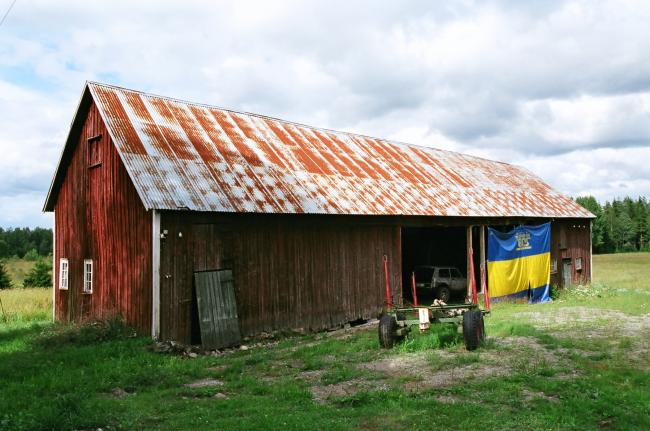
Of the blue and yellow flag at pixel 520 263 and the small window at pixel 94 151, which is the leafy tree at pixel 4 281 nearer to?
the small window at pixel 94 151

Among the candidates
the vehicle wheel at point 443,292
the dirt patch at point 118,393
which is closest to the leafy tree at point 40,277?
the vehicle wheel at point 443,292

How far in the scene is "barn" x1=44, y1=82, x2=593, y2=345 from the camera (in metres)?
14.9

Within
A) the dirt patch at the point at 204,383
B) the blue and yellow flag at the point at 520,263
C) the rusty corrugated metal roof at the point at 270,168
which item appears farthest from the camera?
the blue and yellow flag at the point at 520,263

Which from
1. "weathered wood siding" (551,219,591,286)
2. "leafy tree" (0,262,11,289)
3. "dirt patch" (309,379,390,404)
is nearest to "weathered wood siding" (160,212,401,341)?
"dirt patch" (309,379,390,404)

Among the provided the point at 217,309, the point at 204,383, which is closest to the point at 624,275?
the point at 217,309

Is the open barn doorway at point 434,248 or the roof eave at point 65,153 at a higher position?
the roof eave at point 65,153

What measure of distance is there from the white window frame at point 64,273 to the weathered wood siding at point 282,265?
230 inches

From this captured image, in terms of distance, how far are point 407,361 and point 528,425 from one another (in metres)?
4.34

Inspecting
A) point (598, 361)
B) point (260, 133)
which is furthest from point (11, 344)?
point (598, 361)

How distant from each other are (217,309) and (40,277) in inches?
1193

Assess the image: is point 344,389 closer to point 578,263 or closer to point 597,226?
point 578,263

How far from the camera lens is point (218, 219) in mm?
15750

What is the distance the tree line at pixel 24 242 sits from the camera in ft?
329

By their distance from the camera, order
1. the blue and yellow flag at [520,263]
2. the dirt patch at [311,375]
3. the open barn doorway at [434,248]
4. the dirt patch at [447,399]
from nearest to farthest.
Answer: the dirt patch at [447,399]
the dirt patch at [311,375]
the blue and yellow flag at [520,263]
the open barn doorway at [434,248]
